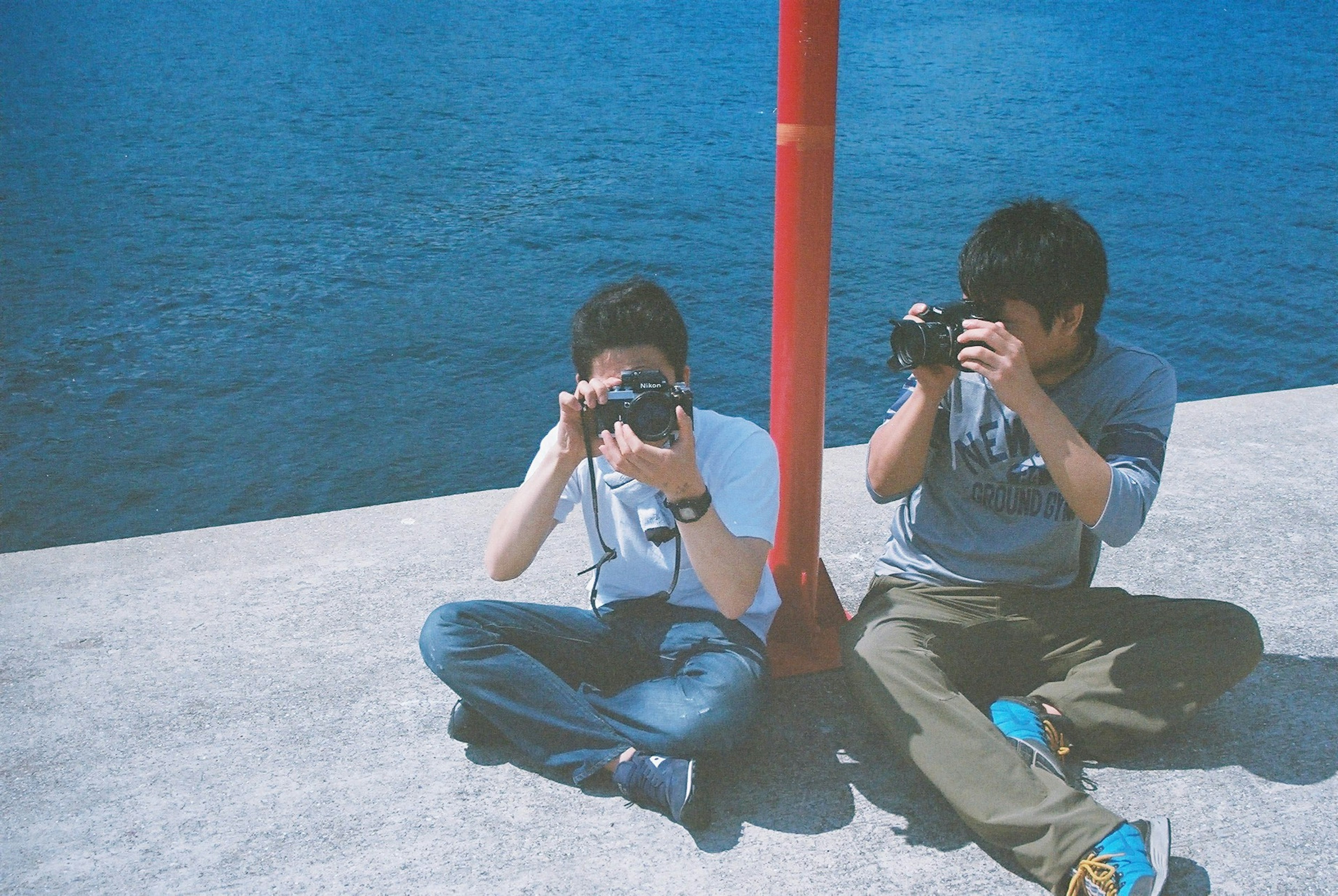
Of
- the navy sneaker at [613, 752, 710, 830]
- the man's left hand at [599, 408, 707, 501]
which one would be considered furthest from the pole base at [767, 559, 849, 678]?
the man's left hand at [599, 408, 707, 501]

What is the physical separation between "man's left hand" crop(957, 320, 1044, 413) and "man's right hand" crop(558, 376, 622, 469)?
2.00 feet

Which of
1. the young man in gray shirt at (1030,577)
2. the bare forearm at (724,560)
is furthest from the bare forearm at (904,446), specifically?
the bare forearm at (724,560)

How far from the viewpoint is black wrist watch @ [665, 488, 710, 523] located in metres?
2.10

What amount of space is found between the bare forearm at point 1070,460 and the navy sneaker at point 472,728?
1.11 m

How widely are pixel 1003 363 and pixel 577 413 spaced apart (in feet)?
2.44

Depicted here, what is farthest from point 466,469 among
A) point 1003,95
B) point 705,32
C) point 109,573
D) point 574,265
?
point 705,32

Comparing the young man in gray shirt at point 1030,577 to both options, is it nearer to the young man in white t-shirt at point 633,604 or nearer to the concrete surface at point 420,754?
the concrete surface at point 420,754

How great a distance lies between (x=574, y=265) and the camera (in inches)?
349

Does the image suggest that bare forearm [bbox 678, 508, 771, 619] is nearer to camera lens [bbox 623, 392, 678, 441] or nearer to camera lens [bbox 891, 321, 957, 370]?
camera lens [bbox 623, 392, 678, 441]

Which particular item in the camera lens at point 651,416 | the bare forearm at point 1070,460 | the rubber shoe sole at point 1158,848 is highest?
the camera lens at point 651,416

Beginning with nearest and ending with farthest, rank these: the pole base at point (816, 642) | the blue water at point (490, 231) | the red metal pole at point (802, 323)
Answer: the red metal pole at point (802, 323) < the pole base at point (816, 642) < the blue water at point (490, 231)

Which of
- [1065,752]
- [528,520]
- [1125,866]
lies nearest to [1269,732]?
[1065,752]

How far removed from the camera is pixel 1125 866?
1800 millimetres

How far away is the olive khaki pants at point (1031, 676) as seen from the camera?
192cm
